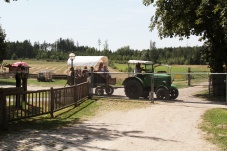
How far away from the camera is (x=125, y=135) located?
895 centimetres

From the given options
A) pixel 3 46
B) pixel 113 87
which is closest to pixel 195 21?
pixel 113 87

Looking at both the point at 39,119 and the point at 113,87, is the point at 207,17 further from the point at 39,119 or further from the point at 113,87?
the point at 39,119

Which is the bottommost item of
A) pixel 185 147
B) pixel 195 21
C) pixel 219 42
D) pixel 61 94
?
pixel 185 147

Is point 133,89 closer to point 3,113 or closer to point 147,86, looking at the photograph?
point 147,86

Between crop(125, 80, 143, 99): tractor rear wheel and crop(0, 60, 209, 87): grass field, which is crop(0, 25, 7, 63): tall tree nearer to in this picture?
crop(0, 60, 209, 87): grass field

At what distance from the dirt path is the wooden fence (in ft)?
3.52

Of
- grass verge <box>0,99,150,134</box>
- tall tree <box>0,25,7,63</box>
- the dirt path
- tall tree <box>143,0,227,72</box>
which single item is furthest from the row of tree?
tall tree <box>0,25,7,63</box>

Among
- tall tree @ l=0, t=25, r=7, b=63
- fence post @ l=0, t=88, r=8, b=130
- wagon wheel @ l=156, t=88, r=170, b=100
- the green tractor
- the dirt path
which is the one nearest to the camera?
the dirt path

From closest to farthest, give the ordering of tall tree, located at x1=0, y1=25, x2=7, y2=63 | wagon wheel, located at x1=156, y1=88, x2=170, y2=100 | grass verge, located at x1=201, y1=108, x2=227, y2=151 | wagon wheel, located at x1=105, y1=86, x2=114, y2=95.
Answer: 1. grass verge, located at x1=201, y1=108, x2=227, y2=151
2. wagon wheel, located at x1=156, y1=88, x2=170, y2=100
3. wagon wheel, located at x1=105, y1=86, x2=114, y2=95
4. tall tree, located at x1=0, y1=25, x2=7, y2=63

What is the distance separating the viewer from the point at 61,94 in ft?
42.5

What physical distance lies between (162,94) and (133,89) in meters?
1.69

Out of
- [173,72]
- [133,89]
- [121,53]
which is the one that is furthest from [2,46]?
[121,53]

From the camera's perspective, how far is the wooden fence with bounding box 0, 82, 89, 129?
→ 9.19 m

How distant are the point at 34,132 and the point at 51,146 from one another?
72.1 inches
